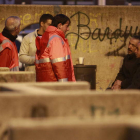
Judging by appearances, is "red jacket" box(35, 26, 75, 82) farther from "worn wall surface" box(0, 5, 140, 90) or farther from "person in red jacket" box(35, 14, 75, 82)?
"worn wall surface" box(0, 5, 140, 90)

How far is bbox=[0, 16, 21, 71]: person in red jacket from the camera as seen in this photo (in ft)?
16.5

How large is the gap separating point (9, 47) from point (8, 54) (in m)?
0.09

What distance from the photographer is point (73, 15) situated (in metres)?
8.70

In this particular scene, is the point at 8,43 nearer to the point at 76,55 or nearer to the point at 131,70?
the point at 131,70

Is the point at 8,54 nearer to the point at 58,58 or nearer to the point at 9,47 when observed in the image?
the point at 9,47

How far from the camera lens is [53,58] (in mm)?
4230

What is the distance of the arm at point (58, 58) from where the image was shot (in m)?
4.21

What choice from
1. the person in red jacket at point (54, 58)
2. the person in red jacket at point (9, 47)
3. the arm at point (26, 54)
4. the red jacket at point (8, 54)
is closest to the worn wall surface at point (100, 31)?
the arm at point (26, 54)

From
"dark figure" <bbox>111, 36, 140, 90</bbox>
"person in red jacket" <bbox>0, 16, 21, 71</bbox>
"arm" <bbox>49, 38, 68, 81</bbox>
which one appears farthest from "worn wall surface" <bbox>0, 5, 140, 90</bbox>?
"arm" <bbox>49, 38, 68, 81</bbox>

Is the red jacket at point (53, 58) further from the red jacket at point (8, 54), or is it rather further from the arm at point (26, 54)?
the arm at point (26, 54)

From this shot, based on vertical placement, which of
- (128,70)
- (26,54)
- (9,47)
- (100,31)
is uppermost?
(100,31)

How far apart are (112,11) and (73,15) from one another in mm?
846

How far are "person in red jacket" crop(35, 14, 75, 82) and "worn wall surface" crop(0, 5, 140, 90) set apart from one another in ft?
14.0

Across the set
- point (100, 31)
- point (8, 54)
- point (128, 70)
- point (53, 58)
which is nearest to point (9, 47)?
point (8, 54)
